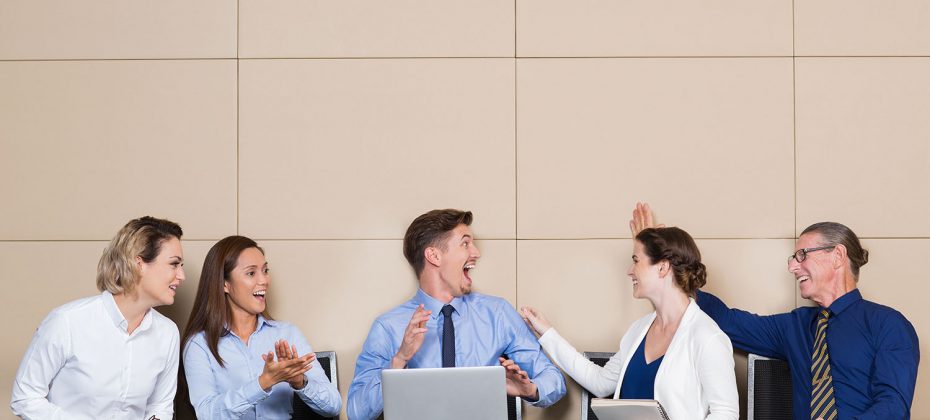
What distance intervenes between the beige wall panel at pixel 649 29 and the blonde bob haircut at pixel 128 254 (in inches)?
75.1

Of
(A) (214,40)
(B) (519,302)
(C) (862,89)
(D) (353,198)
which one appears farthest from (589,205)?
(A) (214,40)

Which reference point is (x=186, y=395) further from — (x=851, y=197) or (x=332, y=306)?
(x=851, y=197)

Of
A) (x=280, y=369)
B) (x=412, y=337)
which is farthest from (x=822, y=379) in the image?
(x=280, y=369)

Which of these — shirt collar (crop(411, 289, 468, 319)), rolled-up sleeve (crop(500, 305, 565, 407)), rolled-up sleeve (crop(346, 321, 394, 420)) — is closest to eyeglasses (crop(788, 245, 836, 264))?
rolled-up sleeve (crop(500, 305, 565, 407))

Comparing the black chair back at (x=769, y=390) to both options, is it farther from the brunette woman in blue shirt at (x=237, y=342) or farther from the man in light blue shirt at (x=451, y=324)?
the brunette woman in blue shirt at (x=237, y=342)

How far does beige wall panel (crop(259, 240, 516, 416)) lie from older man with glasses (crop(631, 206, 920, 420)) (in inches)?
39.1

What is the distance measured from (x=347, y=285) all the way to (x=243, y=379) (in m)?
0.72

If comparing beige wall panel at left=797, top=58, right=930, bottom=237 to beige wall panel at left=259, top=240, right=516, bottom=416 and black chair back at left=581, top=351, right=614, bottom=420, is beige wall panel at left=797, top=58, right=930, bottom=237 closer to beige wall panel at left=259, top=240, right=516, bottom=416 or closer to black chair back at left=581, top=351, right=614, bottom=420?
black chair back at left=581, top=351, right=614, bottom=420

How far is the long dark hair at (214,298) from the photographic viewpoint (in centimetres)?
380

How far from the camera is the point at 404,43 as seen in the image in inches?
169

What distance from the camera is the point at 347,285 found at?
4270mm


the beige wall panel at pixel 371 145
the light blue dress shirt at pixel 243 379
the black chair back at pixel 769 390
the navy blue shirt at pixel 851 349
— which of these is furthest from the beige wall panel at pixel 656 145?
the light blue dress shirt at pixel 243 379

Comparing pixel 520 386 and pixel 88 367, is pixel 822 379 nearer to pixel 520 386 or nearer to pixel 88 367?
pixel 520 386

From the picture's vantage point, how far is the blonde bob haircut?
3455 millimetres
